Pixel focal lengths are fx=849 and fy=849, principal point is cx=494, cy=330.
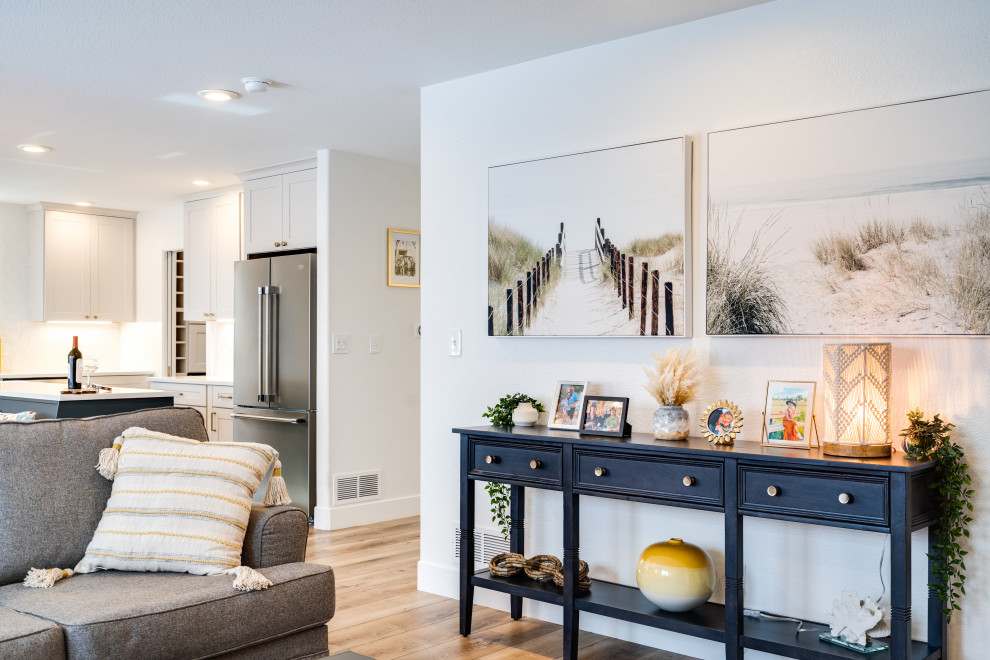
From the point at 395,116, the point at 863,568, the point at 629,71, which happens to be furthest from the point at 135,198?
the point at 863,568

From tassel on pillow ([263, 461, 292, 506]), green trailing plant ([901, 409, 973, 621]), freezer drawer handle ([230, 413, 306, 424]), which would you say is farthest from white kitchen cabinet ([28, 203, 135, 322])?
green trailing plant ([901, 409, 973, 621])

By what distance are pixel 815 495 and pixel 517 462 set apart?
1165mm

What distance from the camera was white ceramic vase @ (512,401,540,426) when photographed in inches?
138

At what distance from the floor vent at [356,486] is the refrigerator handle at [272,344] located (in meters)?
0.73

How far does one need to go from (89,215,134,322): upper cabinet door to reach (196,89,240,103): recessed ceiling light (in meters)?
4.21

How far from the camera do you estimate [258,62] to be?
3.74 m

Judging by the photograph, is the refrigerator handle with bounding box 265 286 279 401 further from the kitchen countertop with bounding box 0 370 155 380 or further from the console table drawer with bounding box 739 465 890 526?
the console table drawer with bounding box 739 465 890 526

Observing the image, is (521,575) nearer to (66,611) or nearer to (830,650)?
(830,650)

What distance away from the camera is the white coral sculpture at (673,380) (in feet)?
9.94

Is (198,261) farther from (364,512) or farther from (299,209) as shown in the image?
(364,512)

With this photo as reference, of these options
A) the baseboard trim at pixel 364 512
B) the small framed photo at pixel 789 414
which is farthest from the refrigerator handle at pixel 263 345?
the small framed photo at pixel 789 414

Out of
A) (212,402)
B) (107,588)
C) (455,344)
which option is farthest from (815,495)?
(212,402)

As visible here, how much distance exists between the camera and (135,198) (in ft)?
24.0

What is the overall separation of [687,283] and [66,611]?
7.50 ft
